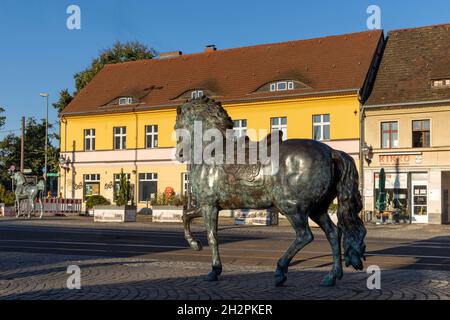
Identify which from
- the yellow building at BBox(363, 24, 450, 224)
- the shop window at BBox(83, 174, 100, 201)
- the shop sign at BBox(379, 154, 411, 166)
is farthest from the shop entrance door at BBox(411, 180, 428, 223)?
the shop window at BBox(83, 174, 100, 201)

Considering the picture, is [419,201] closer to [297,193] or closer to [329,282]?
[329,282]

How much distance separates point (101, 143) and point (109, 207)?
43.9 ft

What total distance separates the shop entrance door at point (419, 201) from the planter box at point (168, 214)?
12874 mm

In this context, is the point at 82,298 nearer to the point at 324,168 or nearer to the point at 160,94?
the point at 324,168

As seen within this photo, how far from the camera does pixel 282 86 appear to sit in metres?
38.5

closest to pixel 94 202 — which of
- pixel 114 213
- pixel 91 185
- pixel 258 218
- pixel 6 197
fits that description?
pixel 91 185

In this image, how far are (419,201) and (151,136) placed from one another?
1884cm

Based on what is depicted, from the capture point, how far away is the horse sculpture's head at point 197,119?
892cm

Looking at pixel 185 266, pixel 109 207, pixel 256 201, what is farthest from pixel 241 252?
pixel 109 207

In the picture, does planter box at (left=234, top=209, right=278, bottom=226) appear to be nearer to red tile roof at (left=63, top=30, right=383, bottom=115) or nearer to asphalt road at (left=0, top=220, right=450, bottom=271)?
red tile roof at (left=63, top=30, right=383, bottom=115)

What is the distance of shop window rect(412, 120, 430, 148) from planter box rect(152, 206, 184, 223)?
1359 centimetres

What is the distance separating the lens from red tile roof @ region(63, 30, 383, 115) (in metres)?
37.6

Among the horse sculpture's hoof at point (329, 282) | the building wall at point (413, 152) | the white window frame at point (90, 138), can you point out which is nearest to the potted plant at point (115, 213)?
the building wall at point (413, 152)

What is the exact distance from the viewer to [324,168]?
7930mm
